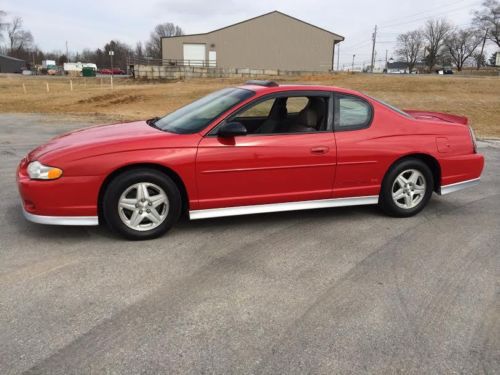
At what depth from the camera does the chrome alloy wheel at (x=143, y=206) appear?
4.16 metres

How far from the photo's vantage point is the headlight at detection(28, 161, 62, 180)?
3.98 meters

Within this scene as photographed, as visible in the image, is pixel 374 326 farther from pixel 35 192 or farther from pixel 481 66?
pixel 481 66

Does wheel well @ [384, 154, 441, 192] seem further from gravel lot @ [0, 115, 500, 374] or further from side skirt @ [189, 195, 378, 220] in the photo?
side skirt @ [189, 195, 378, 220]

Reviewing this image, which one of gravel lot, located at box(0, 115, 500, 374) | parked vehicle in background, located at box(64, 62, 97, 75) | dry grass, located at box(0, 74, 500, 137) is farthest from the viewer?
parked vehicle in background, located at box(64, 62, 97, 75)

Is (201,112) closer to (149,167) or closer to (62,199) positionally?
(149,167)

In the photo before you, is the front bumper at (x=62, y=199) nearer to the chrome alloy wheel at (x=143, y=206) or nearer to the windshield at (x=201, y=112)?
the chrome alloy wheel at (x=143, y=206)

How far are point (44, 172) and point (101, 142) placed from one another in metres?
0.55

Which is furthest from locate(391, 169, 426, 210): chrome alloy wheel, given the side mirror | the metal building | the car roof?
the metal building

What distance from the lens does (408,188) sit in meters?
5.14

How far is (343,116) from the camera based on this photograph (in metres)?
4.89

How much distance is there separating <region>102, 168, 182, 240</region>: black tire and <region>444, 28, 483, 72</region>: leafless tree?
10182cm

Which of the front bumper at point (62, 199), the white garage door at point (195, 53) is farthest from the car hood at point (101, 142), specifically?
the white garage door at point (195, 53)

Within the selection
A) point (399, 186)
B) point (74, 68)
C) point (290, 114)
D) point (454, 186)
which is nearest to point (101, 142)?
point (290, 114)

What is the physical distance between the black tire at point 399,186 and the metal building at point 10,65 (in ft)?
371
